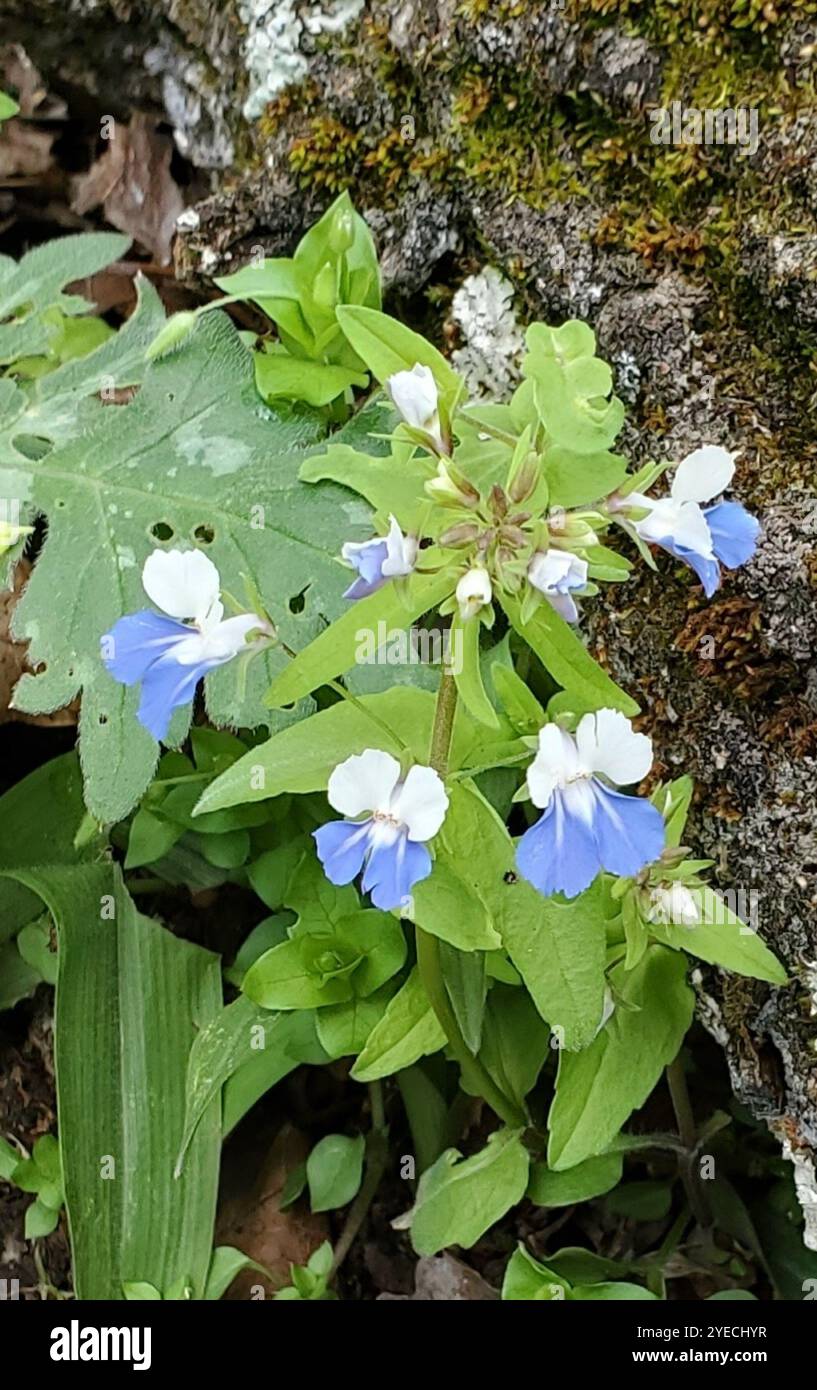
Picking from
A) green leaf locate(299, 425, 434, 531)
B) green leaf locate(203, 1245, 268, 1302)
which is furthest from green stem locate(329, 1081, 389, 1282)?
green leaf locate(299, 425, 434, 531)

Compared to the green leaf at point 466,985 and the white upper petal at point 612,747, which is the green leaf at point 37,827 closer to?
the green leaf at point 466,985

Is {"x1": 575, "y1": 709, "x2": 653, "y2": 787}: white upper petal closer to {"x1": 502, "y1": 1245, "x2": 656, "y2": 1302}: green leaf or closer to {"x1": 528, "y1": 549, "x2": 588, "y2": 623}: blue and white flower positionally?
{"x1": 528, "y1": 549, "x2": 588, "y2": 623}: blue and white flower

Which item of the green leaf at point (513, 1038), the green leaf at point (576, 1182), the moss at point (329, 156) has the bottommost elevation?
the green leaf at point (576, 1182)

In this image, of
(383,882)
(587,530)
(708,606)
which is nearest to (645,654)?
(708,606)

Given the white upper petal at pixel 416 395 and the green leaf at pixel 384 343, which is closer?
the white upper petal at pixel 416 395

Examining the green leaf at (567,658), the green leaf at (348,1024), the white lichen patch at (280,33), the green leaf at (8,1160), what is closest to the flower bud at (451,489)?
the green leaf at (567,658)

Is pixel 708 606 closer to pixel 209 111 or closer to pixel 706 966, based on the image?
pixel 706 966
